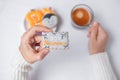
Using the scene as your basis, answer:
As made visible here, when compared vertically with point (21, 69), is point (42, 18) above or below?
above

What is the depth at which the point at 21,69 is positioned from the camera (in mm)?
645

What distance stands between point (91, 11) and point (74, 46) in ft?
0.40

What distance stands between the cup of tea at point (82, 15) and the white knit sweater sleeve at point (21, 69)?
0.19m

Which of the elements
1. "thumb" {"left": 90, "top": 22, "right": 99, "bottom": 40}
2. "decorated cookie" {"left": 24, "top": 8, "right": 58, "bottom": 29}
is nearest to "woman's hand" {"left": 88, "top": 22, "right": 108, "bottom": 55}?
"thumb" {"left": 90, "top": 22, "right": 99, "bottom": 40}

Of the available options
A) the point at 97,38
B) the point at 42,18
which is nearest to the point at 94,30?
the point at 97,38

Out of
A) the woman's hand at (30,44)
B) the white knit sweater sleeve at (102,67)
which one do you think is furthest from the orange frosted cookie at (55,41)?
the white knit sweater sleeve at (102,67)

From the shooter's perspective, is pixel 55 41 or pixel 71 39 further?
pixel 71 39

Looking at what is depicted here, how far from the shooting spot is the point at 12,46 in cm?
69

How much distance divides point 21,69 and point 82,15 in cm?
25

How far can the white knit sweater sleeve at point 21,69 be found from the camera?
2.10 ft

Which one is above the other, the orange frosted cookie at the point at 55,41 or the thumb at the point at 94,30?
the thumb at the point at 94,30

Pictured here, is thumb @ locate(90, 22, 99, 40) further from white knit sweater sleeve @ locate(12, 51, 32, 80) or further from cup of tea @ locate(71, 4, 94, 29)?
white knit sweater sleeve @ locate(12, 51, 32, 80)

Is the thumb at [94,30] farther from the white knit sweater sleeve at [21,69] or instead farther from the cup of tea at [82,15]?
the white knit sweater sleeve at [21,69]

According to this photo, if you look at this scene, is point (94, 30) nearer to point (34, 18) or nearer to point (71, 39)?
point (71, 39)
